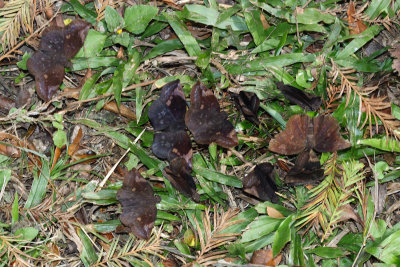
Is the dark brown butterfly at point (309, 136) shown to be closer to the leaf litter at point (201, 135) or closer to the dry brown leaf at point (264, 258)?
the leaf litter at point (201, 135)

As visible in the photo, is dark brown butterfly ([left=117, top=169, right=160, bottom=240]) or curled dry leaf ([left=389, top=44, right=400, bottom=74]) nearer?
dark brown butterfly ([left=117, top=169, right=160, bottom=240])

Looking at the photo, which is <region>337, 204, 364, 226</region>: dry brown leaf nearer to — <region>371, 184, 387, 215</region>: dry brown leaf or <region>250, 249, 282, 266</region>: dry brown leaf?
<region>371, 184, 387, 215</region>: dry brown leaf

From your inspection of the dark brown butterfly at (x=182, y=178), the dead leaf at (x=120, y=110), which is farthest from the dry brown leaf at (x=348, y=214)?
the dead leaf at (x=120, y=110)

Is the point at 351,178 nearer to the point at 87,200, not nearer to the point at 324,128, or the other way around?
the point at 324,128

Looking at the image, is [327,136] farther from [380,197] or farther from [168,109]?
[168,109]

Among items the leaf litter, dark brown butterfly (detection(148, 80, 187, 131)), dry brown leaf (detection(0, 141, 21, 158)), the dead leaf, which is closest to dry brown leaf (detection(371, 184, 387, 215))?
the leaf litter

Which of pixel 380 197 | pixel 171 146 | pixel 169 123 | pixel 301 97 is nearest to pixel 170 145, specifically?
pixel 171 146

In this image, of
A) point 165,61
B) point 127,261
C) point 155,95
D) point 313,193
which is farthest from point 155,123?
point 313,193
